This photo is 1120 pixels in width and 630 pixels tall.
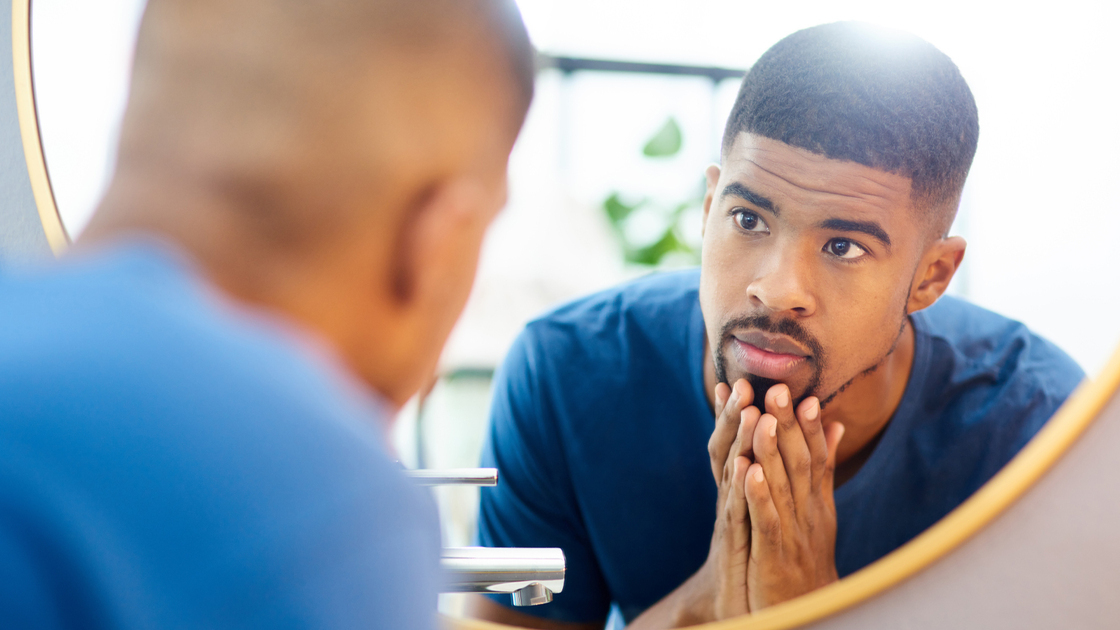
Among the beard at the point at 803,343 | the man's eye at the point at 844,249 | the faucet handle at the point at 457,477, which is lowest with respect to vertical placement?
the faucet handle at the point at 457,477

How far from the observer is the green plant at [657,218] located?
1.58ft

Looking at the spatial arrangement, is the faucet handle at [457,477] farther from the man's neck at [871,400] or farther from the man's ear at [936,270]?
the man's ear at [936,270]

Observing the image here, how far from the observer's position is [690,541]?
49cm

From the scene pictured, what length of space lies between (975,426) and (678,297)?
0.19 meters

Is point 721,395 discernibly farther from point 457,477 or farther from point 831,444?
point 457,477

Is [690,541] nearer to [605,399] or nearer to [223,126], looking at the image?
[605,399]

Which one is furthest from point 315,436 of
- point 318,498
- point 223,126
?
point 223,126

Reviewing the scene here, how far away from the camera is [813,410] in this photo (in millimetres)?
455

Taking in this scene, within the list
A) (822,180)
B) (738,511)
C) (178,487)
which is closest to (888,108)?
(822,180)

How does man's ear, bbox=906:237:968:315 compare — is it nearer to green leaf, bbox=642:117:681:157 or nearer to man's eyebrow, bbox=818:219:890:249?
man's eyebrow, bbox=818:219:890:249

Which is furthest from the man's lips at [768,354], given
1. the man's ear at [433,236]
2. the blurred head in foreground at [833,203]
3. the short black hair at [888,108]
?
the man's ear at [433,236]

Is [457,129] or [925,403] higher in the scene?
[457,129]

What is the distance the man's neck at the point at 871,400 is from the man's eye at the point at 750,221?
3.9 inches

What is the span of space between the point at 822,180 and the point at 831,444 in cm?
16
